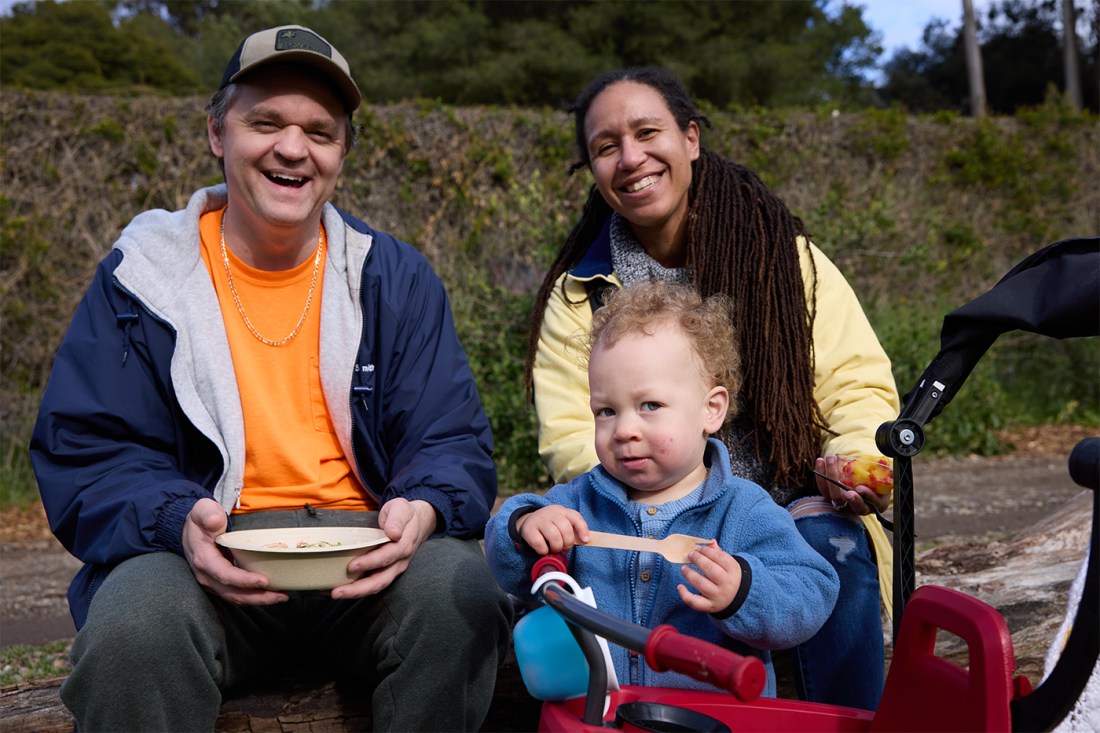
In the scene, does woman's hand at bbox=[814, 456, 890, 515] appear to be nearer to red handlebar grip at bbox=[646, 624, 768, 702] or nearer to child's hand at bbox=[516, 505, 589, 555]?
child's hand at bbox=[516, 505, 589, 555]

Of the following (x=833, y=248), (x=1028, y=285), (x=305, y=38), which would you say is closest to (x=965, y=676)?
(x=1028, y=285)

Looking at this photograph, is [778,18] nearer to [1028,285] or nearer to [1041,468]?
[1041,468]

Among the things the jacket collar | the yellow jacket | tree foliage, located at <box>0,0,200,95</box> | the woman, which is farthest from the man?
tree foliage, located at <box>0,0,200,95</box>

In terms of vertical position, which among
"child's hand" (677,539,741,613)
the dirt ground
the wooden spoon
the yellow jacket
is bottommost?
the dirt ground

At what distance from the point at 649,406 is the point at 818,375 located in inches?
33.3

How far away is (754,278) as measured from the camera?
270 centimetres

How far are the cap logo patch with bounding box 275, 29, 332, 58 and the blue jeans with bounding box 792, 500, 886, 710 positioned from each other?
5.32 feet

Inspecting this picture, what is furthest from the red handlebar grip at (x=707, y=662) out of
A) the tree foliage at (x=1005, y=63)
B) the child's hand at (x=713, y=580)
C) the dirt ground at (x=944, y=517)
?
the tree foliage at (x=1005, y=63)

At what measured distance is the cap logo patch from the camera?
2.41 metres

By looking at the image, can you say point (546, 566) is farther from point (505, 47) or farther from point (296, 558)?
point (505, 47)

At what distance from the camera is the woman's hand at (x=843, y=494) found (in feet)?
7.13

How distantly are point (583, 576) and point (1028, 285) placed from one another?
101 cm

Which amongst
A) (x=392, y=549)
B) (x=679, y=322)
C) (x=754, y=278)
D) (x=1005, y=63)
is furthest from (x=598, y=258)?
(x=1005, y=63)

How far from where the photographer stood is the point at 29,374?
21.4ft
